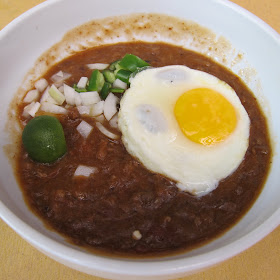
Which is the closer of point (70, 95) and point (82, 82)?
point (70, 95)

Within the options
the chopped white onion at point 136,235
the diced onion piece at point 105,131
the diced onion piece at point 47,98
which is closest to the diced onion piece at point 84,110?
the diced onion piece at point 105,131

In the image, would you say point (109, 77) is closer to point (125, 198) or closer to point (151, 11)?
point (151, 11)

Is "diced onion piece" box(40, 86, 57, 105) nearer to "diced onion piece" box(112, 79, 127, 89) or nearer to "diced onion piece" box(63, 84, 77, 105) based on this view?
"diced onion piece" box(63, 84, 77, 105)

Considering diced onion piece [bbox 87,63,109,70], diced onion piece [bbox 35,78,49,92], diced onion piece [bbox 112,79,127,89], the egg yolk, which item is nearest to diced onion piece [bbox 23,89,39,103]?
diced onion piece [bbox 35,78,49,92]

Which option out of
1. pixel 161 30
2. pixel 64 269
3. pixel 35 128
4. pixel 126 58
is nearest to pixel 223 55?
pixel 161 30

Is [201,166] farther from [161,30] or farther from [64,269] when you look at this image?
[161,30]

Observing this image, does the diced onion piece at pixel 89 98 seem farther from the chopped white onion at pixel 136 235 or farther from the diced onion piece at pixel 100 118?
the chopped white onion at pixel 136 235

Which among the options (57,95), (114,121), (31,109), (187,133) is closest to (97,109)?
(114,121)
